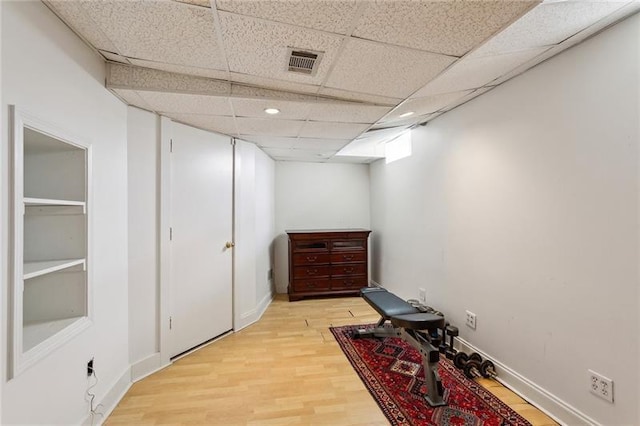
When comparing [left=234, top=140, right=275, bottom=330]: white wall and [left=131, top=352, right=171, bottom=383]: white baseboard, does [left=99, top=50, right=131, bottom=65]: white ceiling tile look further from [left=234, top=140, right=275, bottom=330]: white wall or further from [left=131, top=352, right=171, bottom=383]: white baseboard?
[left=131, top=352, right=171, bottom=383]: white baseboard

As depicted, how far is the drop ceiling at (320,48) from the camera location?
1.16 meters

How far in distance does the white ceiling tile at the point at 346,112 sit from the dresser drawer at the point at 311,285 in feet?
8.11

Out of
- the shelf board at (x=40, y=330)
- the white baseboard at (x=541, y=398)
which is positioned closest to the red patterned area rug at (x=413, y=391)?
the white baseboard at (x=541, y=398)

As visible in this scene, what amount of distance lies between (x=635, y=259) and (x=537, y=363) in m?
0.91

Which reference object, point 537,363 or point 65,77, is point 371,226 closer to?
point 537,363

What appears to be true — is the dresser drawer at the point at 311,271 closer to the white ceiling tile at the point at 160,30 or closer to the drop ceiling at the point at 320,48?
the drop ceiling at the point at 320,48

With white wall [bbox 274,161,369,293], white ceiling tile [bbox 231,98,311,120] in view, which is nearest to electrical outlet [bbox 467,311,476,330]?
white ceiling tile [bbox 231,98,311,120]

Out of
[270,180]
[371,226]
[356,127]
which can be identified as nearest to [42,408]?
[356,127]

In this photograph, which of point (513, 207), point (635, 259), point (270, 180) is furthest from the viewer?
point (270, 180)

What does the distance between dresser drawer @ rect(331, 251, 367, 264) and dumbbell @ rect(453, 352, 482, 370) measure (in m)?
2.08

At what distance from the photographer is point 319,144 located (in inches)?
129

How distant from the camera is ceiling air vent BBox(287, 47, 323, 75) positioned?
1.48 meters

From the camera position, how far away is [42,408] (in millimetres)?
1206

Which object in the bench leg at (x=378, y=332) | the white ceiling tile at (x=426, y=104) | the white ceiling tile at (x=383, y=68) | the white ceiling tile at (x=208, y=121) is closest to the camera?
the white ceiling tile at (x=383, y=68)
